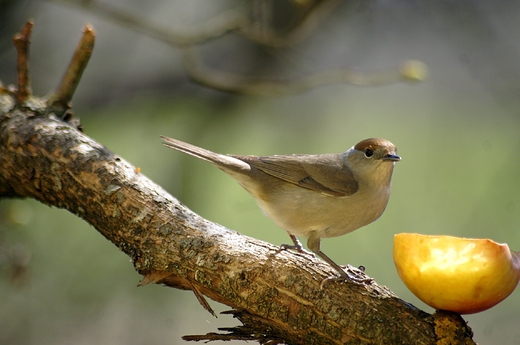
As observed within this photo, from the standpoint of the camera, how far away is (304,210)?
299 centimetres

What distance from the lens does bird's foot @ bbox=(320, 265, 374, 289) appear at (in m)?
2.43

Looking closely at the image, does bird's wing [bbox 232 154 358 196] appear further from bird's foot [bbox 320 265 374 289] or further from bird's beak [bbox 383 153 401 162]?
bird's foot [bbox 320 265 374 289]

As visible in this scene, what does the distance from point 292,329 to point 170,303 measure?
3.34 meters

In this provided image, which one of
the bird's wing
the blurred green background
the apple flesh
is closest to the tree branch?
the apple flesh

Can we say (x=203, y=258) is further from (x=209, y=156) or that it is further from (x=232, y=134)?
(x=232, y=134)

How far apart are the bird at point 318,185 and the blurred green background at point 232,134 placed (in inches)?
82.6

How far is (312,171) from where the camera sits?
10.4 ft

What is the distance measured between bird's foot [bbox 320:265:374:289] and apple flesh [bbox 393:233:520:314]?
10.5 inches

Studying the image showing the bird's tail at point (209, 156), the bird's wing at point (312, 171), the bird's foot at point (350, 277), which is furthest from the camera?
the bird's wing at point (312, 171)

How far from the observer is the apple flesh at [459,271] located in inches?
83.8

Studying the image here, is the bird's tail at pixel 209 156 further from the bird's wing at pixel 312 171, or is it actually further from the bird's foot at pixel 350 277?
the bird's foot at pixel 350 277

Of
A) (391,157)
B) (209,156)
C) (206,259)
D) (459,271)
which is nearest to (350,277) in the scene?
(459,271)

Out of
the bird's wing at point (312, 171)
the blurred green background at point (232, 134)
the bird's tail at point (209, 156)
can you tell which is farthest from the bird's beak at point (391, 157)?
the blurred green background at point (232, 134)

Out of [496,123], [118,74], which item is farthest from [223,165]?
[496,123]
